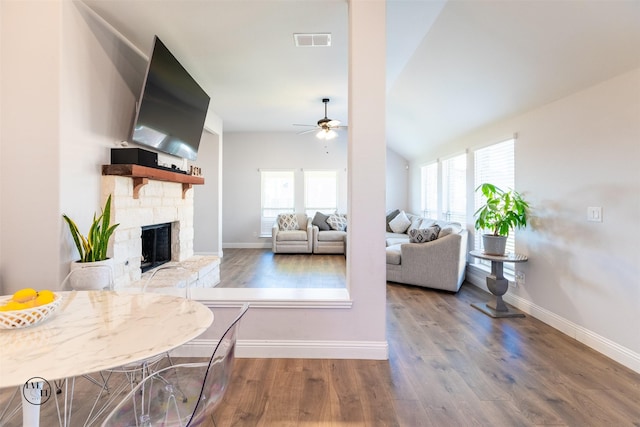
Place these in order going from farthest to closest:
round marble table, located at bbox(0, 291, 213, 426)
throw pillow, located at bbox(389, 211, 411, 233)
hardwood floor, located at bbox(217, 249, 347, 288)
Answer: throw pillow, located at bbox(389, 211, 411, 233), hardwood floor, located at bbox(217, 249, 347, 288), round marble table, located at bbox(0, 291, 213, 426)

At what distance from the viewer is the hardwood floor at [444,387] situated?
5.41 feet

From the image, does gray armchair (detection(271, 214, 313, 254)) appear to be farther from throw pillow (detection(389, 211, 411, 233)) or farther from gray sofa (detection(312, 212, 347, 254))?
throw pillow (detection(389, 211, 411, 233))

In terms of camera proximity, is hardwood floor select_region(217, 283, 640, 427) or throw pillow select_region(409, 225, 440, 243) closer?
hardwood floor select_region(217, 283, 640, 427)

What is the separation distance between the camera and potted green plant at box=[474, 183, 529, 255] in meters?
3.11

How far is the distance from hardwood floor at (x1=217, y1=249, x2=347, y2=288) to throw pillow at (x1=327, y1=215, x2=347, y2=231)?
65 cm

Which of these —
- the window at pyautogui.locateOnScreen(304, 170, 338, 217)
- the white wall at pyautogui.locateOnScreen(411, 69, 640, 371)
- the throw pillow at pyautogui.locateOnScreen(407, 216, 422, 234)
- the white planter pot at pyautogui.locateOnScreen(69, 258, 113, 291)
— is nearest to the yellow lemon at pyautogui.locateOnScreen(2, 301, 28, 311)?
the white planter pot at pyautogui.locateOnScreen(69, 258, 113, 291)

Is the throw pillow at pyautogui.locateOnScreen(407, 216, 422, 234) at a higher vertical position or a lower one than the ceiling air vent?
lower

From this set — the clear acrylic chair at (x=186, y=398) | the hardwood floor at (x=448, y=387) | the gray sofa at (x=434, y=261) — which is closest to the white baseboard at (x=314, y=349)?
the hardwood floor at (x=448, y=387)

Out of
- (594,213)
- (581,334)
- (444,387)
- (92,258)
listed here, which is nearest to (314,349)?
(444,387)

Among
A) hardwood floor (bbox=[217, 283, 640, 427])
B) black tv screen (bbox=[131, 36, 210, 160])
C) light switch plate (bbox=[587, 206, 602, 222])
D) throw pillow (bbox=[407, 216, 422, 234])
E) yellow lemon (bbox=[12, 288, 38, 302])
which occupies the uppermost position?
black tv screen (bbox=[131, 36, 210, 160])

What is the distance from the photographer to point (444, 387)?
1.92 metres

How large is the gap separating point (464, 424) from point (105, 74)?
374 cm

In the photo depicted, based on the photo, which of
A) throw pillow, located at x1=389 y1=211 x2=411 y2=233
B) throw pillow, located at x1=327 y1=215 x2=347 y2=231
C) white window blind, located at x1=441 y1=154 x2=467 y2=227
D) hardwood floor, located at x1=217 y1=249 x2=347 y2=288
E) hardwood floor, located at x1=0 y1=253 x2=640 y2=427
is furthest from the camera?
throw pillow, located at x1=327 y1=215 x2=347 y2=231

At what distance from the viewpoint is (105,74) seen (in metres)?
2.67
